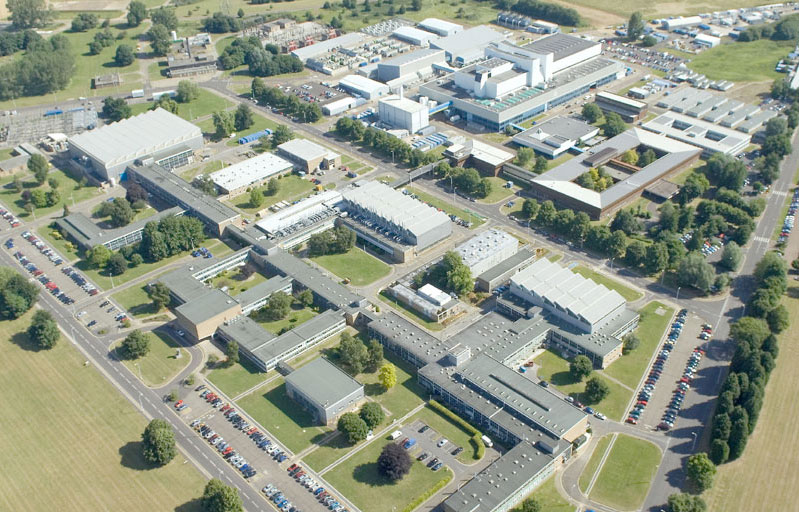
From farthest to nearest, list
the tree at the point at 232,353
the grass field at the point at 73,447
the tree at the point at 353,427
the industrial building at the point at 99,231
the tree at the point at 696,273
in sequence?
the industrial building at the point at 99,231, the tree at the point at 696,273, the tree at the point at 232,353, the tree at the point at 353,427, the grass field at the point at 73,447

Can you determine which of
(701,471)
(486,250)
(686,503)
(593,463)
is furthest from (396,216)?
(686,503)

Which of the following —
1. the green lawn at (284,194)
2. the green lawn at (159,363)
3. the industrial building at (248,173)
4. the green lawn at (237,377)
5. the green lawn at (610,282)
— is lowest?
the green lawn at (237,377)

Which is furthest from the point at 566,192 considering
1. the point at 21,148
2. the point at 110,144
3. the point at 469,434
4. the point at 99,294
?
the point at 21,148

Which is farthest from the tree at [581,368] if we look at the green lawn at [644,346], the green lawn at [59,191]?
the green lawn at [59,191]

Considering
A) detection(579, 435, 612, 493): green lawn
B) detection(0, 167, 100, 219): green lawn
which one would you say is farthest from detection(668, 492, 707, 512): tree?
detection(0, 167, 100, 219): green lawn

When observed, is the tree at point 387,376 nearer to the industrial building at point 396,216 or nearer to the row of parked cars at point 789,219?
the industrial building at point 396,216

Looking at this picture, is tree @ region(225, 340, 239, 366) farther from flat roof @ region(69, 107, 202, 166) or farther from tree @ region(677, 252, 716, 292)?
tree @ region(677, 252, 716, 292)
